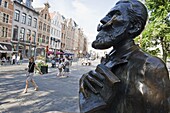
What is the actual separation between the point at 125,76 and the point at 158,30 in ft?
35.7

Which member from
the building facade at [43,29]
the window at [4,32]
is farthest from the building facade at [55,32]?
the window at [4,32]

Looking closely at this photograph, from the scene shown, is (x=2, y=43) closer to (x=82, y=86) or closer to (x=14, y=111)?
(x=14, y=111)

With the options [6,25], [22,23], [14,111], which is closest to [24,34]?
[22,23]

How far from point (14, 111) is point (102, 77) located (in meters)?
4.92

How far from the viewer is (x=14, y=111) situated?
217 inches

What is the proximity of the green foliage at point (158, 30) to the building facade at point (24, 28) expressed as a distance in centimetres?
2406

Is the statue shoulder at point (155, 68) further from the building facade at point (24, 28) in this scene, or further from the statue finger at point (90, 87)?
the building facade at point (24, 28)

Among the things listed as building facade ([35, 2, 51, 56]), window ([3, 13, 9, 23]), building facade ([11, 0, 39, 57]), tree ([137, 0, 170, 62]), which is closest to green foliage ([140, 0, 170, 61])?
tree ([137, 0, 170, 62])

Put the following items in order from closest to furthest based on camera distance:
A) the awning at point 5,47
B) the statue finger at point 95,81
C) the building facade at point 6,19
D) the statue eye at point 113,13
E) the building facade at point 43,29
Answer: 1. the statue finger at point 95,81
2. the statue eye at point 113,13
3. the awning at point 5,47
4. the building facade at point 6,19
5. the building facade at point 43,29

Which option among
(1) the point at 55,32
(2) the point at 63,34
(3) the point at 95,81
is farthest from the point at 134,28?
(2) the point at 63,34

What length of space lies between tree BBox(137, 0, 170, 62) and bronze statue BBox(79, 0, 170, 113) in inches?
387

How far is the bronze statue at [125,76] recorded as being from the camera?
1.29 metres

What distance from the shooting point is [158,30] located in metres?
11.2

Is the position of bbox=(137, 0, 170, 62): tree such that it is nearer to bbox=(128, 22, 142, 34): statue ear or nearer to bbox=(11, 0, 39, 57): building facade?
bbox=(128, 22, 142, 34): statue ear
